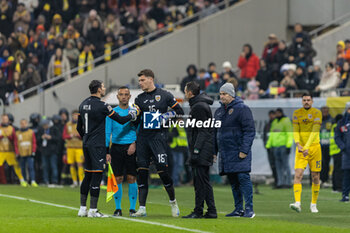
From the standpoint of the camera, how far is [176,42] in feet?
106

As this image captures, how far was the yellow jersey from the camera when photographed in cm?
1686

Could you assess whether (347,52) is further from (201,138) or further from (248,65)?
(201,138)

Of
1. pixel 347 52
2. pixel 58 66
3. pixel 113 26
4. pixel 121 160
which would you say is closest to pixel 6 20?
pixel 113 26

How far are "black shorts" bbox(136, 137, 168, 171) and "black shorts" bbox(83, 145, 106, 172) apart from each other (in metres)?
0.60

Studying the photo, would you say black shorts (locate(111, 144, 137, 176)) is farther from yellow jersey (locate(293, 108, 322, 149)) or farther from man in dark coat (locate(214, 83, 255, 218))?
yellow jersey (locate(293, 108, 322, 149))

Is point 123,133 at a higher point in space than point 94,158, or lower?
higher

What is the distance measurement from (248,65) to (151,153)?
49.6 ft

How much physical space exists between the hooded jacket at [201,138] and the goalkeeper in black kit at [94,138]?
94 cm

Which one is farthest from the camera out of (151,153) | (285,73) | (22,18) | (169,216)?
(22,18)

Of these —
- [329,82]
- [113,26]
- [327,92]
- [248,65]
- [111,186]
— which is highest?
[113,26]

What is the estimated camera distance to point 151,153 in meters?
14.9

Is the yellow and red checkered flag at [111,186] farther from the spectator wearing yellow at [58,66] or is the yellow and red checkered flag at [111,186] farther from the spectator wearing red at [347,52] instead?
the spectator wearing yellow at [58,66]

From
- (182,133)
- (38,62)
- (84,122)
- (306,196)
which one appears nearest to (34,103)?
(38,62)

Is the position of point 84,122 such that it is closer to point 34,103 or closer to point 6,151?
point 6,151
